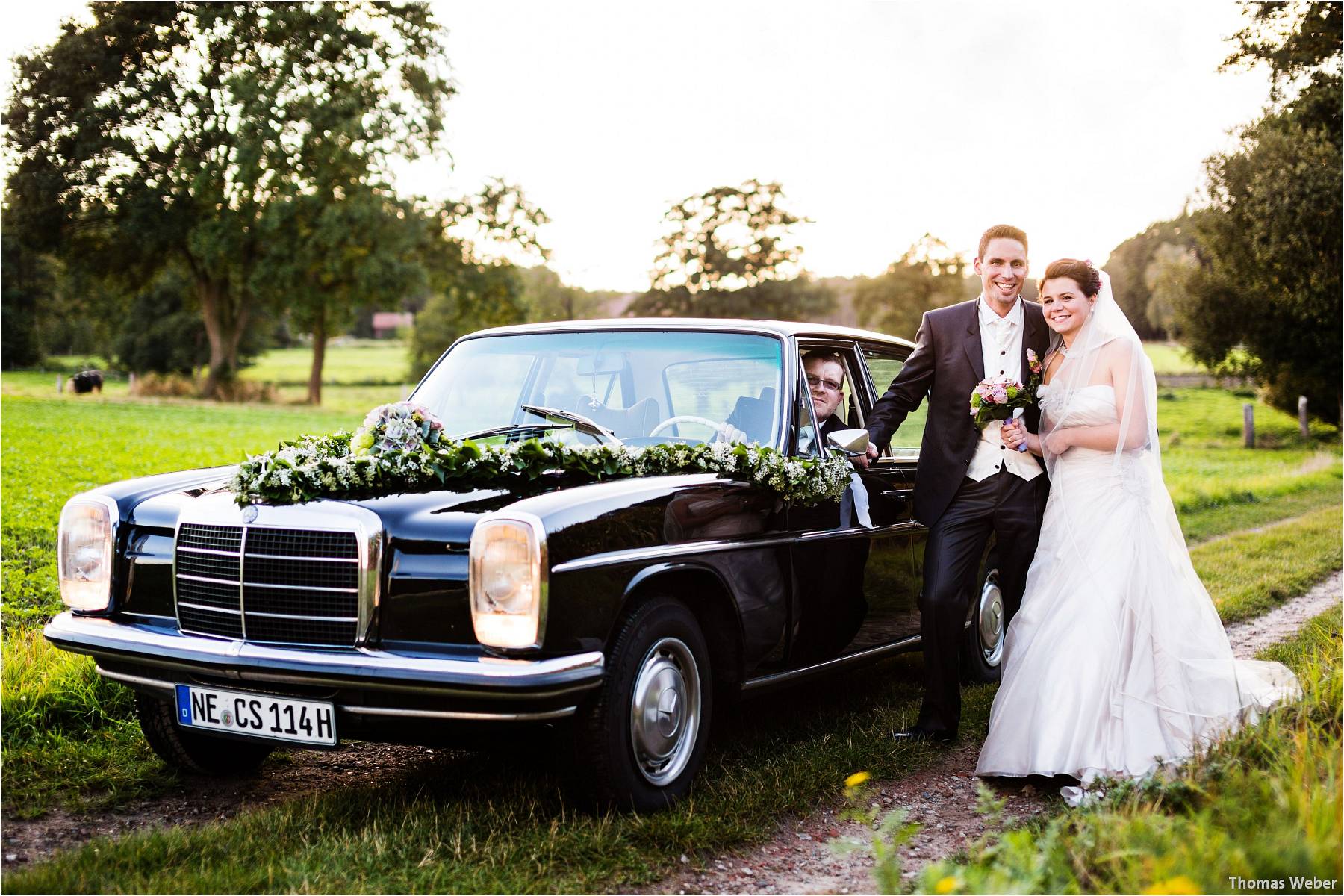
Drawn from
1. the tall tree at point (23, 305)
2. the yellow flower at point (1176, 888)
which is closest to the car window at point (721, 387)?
the yellow flower at point (1176, 888)

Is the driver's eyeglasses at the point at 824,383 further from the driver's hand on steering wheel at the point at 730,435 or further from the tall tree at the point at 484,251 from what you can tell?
the tall tree at the point at 484,251

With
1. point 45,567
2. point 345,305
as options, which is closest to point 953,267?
point 345,305

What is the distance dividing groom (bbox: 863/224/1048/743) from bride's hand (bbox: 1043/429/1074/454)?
125mm

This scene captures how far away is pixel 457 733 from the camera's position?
3.62 metres

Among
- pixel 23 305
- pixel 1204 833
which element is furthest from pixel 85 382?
pixel 1204 833

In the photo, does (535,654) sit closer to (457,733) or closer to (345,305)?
(457,733)

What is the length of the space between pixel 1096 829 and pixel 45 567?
7681mm

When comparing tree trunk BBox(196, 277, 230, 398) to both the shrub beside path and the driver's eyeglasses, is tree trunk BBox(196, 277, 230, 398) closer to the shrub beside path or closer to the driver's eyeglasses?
the driver's eyeglasses

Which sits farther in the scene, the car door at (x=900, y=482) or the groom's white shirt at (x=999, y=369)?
the car door at (x=900, y=482)

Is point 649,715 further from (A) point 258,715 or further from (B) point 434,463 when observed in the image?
(A) point 258,715

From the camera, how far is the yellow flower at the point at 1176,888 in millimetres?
2479

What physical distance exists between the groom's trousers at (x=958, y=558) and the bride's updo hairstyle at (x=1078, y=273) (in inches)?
34.5

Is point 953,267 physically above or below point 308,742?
above

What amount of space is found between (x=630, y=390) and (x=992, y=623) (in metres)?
2.76
